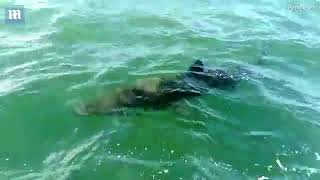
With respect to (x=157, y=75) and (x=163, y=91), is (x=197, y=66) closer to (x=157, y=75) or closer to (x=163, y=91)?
(x=157, y=75)

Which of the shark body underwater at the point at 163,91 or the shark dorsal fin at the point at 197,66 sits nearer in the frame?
the shark body underwater at the point at 163,91

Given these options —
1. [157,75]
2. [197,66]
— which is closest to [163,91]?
[157,75]

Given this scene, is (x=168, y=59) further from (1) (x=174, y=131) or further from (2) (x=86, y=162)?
(2) (x=86, y=162)

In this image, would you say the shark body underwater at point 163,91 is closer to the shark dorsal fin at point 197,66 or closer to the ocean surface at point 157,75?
the shark dorsal fin at point 197,66

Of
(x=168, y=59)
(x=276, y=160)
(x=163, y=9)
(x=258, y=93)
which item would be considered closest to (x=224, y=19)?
(x=163, y=9)

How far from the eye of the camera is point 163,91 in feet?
35.1

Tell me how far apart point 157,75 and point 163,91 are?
1183 mm

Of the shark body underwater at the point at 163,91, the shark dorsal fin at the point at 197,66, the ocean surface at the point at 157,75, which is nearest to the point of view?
the ocean surface at the point at 157,75

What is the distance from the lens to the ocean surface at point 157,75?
8789 mm

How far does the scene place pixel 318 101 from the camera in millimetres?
11453

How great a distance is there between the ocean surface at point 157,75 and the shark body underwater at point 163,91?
0.68 ft

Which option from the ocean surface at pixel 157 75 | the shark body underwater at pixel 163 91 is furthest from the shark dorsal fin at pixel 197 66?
the ocean surface at pixel 157 75

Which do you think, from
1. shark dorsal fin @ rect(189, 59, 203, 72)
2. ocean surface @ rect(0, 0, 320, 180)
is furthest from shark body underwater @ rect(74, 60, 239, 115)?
ocean surface @ rect(0, 0, 320, 180)

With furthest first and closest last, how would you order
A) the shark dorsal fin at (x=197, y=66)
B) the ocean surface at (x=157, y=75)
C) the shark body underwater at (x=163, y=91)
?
the shark dorsal fin at (x=197, y=66)
the shark body underwater at (x=163, y=91)
the ocean surface at (x=157, y=75)
